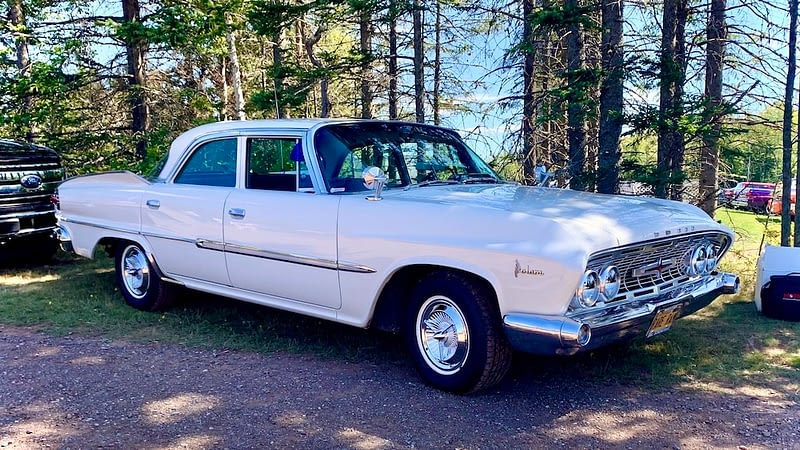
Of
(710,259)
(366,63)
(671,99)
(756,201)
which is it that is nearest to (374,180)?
(710,259)

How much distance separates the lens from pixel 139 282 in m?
6.20

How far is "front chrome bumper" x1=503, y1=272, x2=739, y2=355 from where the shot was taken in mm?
3488

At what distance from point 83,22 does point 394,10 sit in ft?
19.3

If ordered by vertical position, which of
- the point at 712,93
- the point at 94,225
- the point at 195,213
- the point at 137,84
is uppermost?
the point at 137,84

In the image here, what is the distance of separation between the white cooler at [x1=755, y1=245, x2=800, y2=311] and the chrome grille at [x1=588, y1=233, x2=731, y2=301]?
158cm

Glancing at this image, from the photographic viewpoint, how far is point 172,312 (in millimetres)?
6152

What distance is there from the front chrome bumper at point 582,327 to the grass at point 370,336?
74 centimetres

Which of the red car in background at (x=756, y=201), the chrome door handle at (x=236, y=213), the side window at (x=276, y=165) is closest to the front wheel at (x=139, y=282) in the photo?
the chrome door handle at (x=236, y=213)

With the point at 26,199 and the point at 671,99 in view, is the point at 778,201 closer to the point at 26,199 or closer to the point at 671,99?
the point at 671,99

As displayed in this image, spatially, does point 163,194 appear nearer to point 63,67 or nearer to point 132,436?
point 132,436

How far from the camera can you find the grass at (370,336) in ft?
14.9

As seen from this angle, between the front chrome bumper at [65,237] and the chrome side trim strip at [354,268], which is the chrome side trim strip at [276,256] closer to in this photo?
the chrome side trim strip at [354,268]

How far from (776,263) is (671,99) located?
300 centimetres

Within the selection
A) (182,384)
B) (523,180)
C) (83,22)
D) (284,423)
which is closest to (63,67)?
(83,22)
